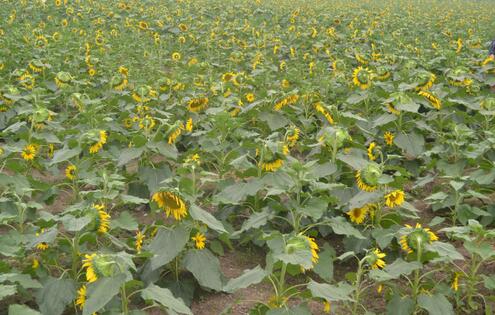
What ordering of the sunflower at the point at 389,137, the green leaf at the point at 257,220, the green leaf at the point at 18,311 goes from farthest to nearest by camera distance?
1. the sunflower at the point at 389,137
2. the green leaf at the point at 257,220
3. the green leaf at the point at 18,311

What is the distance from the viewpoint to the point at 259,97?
19.7ft

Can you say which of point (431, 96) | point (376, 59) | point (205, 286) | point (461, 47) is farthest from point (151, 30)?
point (205, 286)

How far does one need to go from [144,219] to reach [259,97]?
2128 mm

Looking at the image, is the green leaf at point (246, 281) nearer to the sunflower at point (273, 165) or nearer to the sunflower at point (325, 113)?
the sunflower at point (273, 165)

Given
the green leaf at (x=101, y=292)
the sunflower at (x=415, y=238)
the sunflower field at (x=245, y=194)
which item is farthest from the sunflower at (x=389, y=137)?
the green leaf at (x=101, y=292)

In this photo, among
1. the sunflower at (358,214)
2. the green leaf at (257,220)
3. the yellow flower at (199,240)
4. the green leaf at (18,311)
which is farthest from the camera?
the sunflower at (358,214)

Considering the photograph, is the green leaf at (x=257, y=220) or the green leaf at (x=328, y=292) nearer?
the green leaf at (x=328, y=292)

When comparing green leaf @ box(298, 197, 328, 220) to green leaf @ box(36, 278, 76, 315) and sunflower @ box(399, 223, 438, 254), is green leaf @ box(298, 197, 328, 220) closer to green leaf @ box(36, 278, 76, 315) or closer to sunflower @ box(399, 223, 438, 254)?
sunflower @ box(399, 223, 438, 254)

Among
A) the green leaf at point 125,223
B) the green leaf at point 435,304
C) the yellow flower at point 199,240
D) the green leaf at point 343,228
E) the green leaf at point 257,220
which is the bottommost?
the green leaf at point 257,220

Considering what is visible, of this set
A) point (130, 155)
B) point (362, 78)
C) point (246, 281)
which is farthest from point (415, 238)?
point (362, 78)

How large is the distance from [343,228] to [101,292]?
1467mm

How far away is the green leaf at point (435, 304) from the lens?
2843 millimetres

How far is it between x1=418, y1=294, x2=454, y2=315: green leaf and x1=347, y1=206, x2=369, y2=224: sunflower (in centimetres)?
85

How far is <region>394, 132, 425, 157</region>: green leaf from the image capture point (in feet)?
15.7
